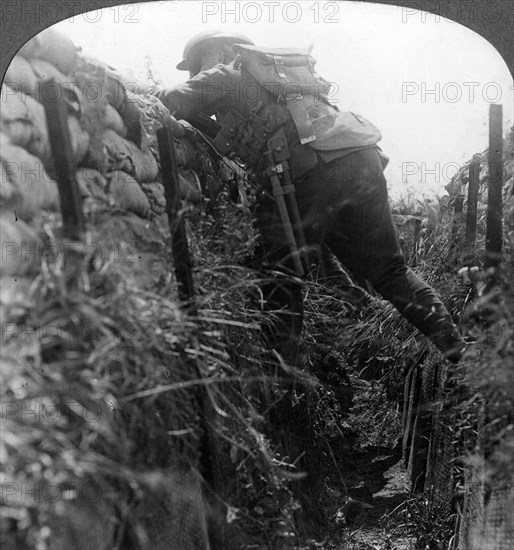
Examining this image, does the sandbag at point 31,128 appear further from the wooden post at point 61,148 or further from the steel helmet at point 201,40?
the steel helmet at point 201,40

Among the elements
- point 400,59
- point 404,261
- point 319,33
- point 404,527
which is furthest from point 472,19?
point 404,527

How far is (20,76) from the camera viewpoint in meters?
2.16

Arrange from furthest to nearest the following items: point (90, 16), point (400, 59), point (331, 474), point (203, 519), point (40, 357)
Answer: point (331, 474) < point (400, 59) < point (90, 16) < point (203, 519) < point (40, 357)

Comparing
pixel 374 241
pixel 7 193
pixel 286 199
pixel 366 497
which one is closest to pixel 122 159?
pixel 7 193

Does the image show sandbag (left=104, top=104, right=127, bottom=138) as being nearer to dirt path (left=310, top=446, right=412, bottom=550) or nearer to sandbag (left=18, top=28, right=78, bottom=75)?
sandbag (left=18, top=28, right=78, bottom=75)

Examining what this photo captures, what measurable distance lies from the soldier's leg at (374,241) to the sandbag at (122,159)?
1.70 feet

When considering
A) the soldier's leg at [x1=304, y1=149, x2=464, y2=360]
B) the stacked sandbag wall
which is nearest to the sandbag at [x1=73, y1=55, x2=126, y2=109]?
the stacked sandbag wall

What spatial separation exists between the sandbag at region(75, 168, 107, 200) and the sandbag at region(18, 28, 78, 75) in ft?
1.00

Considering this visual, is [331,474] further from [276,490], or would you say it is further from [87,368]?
[87,368]

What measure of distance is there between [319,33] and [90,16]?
60 centimetres

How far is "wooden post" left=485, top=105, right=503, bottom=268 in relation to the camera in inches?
95.4

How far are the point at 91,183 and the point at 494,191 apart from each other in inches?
42.3

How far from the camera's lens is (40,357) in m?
1.75

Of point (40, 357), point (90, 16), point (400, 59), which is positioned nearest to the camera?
point (40, 357)
